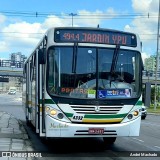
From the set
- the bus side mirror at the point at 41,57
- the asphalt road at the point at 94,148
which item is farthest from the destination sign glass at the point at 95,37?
the asphalt road at the point at 94,148

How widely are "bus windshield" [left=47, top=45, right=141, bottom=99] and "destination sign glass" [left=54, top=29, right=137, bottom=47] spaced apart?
25 cm

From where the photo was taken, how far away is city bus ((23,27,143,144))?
10867 mm

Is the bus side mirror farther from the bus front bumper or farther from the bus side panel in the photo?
the bus front bumper

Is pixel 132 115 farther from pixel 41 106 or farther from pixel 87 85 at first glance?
pixel 41 106

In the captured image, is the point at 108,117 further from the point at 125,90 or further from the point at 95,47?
the point at 95,47

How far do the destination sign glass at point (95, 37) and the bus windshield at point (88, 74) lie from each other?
25 centimetres

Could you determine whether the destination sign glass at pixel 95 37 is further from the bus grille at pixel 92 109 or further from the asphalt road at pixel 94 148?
the asphalt road at pixel 94 148

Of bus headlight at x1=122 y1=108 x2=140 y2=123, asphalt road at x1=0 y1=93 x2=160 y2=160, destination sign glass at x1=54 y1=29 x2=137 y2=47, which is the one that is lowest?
asphalt road at x1=0 y1=93 x2=160 y2=160

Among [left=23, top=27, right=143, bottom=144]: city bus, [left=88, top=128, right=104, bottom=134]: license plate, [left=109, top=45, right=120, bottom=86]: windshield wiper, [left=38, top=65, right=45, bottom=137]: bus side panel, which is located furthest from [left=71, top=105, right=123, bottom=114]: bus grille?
[left=38, top=65, right=45, bottom=137]: bus side panel

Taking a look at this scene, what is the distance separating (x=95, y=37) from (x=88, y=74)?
46.2 inches

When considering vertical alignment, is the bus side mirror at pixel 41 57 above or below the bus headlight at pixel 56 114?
above

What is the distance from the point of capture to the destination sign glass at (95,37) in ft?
37.1

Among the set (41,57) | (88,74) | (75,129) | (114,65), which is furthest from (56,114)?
(114,65)

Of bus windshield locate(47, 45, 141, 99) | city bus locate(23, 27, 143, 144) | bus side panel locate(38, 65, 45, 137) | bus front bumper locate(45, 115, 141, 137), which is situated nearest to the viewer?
bus front bumper locate(45, 115, 141, 137)
